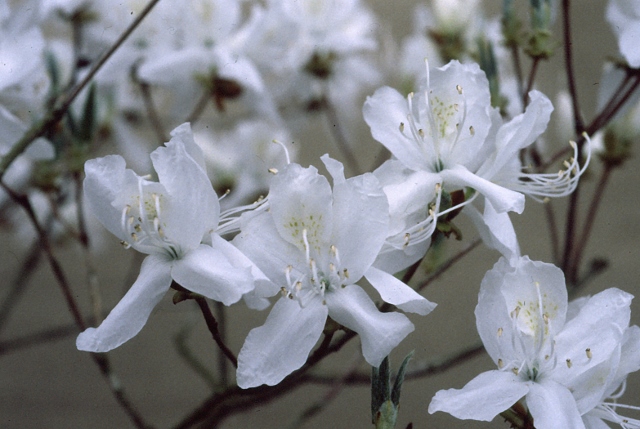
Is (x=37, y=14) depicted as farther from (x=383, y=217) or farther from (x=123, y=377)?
(x=123, y=377)

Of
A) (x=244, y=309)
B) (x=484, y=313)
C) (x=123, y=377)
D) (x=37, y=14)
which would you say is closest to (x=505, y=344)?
(x=484, y=313)

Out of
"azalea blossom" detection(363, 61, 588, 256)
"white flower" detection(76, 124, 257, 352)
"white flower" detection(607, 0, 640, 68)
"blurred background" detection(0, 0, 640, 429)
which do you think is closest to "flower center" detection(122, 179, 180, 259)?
"white flower" detection(76, 124, 257, 352)

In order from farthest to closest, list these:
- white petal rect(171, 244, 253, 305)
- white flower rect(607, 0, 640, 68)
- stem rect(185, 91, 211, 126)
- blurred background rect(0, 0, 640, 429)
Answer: blurred background rect(0, 0, 640, 429) < stem rect(185, 91, 211, 126) < white flower rect(607, 0, 640, 68) < white petal rect(171, 244, 253, 305)

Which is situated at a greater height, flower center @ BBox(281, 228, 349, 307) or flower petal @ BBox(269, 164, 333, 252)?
flower petal @ BBox(269, 164, 333, 252)

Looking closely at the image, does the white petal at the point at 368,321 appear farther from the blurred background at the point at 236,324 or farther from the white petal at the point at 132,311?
the blurred background at the point at 236,324

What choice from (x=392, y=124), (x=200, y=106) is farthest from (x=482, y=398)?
(x=200, y=106)

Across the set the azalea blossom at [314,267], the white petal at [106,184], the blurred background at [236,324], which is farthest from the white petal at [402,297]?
the blurred background at [236,324]

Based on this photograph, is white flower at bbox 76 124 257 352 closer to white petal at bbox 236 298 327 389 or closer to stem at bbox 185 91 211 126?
white petal at bbox 236 298 327 389

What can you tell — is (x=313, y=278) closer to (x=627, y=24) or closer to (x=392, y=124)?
(x=392, y=124)
